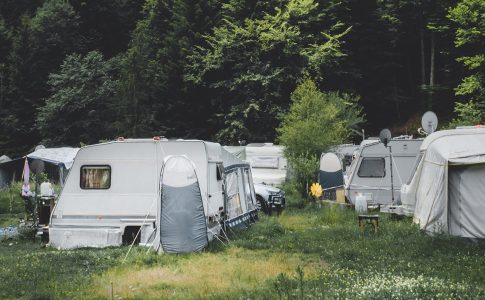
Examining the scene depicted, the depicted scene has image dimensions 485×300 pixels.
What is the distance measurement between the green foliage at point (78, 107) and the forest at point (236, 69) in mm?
92

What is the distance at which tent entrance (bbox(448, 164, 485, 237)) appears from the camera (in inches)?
458

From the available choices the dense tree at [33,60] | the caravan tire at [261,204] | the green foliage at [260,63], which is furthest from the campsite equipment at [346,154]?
the dense tree at [33,60]

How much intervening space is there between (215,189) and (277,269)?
4.07 metres

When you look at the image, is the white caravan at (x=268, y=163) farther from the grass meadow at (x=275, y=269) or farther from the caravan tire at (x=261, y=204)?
the grass meadow at (x=275, y=269)

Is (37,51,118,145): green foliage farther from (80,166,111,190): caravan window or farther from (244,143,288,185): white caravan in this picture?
(80,166,111,190): caravan window

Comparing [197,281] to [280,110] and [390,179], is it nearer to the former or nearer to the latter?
[390,179]

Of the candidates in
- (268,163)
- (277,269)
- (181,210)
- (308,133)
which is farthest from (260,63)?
(277,269)

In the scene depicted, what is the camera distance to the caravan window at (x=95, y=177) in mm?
12992

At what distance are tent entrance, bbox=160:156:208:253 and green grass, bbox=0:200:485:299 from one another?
15.7 inches

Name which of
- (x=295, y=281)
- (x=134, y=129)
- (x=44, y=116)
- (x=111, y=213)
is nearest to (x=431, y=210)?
(x=295, y=281)

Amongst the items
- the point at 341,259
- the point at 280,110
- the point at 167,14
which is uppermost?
the point at 167,14

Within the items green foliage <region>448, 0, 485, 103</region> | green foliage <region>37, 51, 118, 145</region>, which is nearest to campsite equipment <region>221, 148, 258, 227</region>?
green foliage <region>448, 0, 485, 103</region>

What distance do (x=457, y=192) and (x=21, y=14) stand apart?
4796cm

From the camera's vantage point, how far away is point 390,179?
58.9 ft
